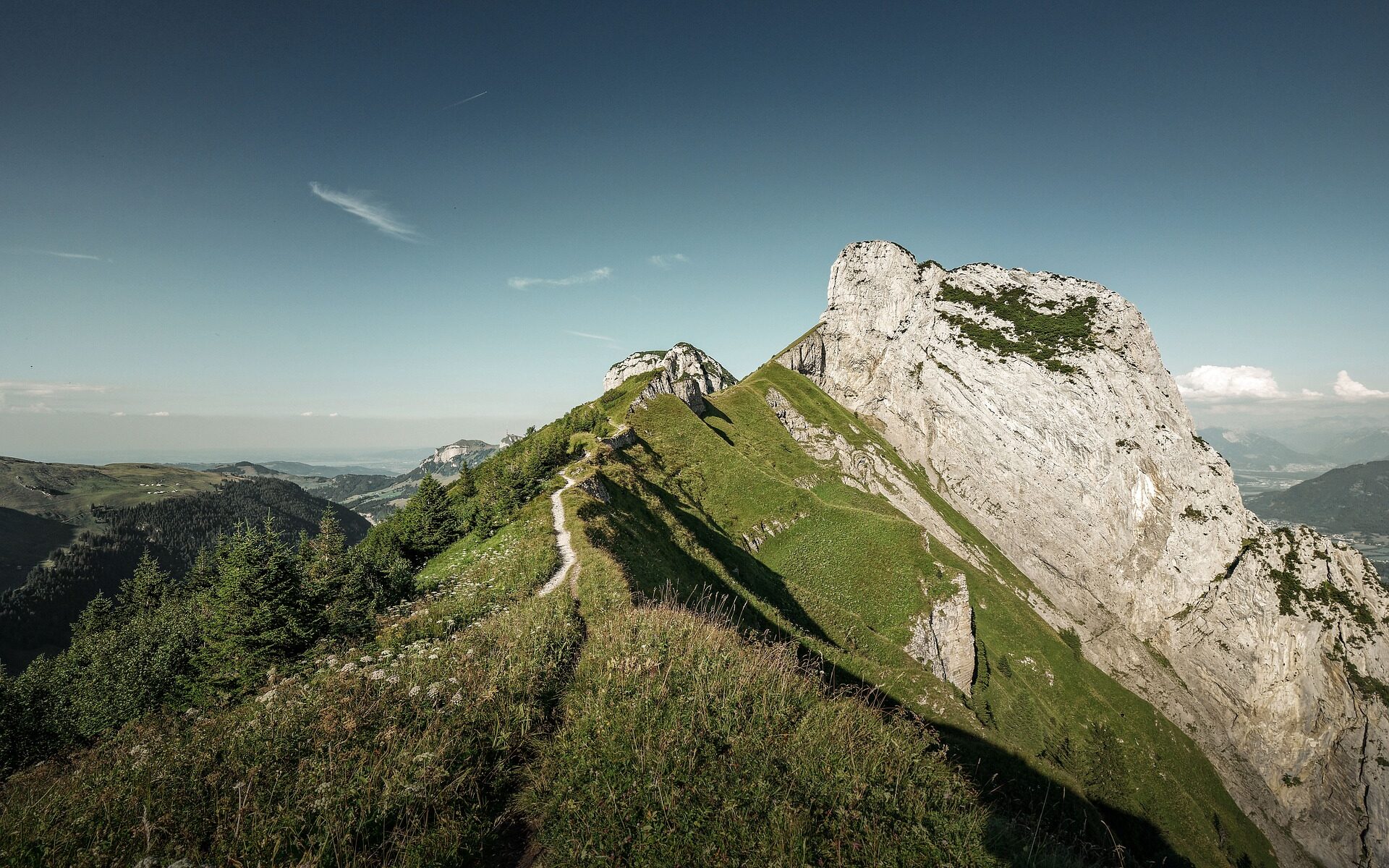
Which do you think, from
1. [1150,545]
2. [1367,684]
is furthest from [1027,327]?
[1367,684]

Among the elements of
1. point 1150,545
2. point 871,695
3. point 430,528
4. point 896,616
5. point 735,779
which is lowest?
point 1150,545

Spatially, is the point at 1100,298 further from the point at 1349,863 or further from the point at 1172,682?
the point at 1349,863

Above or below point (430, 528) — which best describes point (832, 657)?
below

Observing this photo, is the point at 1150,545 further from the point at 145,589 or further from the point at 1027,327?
the point at 145,589

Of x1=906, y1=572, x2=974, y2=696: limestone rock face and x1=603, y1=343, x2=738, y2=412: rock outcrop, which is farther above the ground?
x1=603, y1=343, x2=738, y2=412: rock outcrop

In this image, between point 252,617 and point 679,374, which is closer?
point 252,617

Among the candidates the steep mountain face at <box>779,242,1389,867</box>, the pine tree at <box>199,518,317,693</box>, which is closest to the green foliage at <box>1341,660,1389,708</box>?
the steep mountain face at <box>779,242,1389,867</box>

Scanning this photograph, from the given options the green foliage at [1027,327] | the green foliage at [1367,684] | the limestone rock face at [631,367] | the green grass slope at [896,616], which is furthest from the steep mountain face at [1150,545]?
the limestone rock face at [631,367]

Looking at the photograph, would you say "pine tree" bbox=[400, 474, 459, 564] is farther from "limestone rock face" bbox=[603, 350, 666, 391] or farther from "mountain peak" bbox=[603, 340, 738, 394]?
"limestone rock face" bbox=[603, 350, 666, 391]
